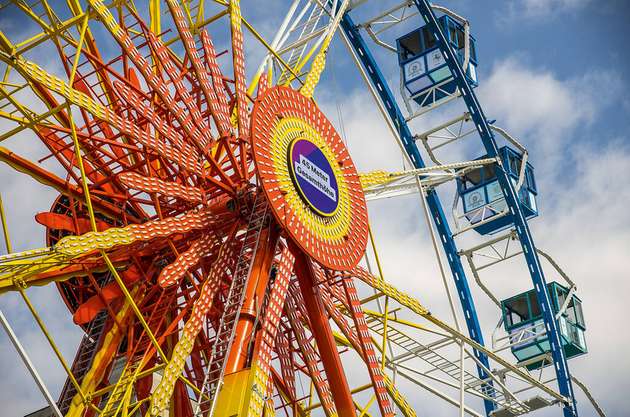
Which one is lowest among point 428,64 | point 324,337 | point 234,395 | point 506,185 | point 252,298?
point 506,185

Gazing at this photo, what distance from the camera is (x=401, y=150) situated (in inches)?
1010

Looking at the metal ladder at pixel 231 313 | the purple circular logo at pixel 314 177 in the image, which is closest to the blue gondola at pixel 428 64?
the purple circular logo at pixel 314 177

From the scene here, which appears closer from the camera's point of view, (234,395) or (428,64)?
(234,395)

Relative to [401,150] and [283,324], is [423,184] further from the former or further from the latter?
[283,324]

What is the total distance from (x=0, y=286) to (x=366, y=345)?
5.83 m

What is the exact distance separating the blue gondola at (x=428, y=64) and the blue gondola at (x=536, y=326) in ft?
17.2

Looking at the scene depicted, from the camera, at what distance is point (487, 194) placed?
26328 mm

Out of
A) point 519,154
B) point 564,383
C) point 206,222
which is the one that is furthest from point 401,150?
point 206,222

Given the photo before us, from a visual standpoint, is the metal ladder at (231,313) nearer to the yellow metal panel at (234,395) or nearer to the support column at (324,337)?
the yellow metal panel at (234,395)

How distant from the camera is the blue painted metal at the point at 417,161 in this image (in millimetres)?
25547

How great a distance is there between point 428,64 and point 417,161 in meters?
2.41

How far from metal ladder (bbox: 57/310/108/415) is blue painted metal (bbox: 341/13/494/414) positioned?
421 inches

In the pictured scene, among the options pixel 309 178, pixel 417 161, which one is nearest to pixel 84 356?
pixel 309 178

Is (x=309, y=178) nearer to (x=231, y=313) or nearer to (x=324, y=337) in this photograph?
(x=324, y=337)
